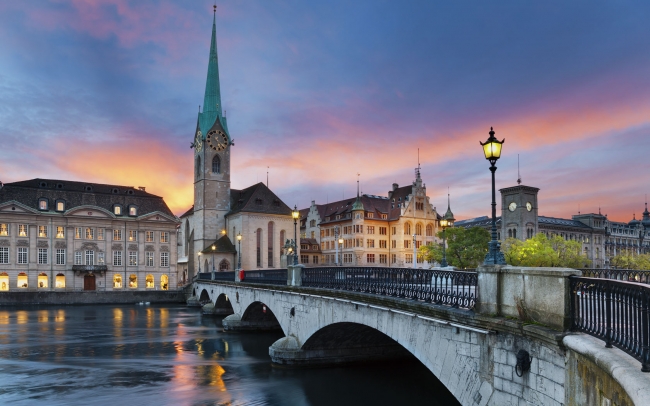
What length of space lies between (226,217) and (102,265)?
68.4 ft

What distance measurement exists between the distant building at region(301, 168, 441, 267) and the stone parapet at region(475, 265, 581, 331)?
78.0 m

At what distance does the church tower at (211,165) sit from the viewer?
89625 mm

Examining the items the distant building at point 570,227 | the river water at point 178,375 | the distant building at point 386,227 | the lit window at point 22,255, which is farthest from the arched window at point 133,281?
the distant building at point 570,227

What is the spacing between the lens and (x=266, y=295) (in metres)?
34.5

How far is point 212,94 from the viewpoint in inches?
3745

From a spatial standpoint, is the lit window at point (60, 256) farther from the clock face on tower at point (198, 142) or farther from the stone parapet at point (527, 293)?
the stone parapet at point (527, 293)

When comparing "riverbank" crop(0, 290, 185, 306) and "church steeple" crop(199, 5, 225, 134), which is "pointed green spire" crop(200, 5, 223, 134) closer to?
"church steeple" crop(199, 5, 225, 134)

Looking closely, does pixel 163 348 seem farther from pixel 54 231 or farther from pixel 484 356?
pixel 54 231

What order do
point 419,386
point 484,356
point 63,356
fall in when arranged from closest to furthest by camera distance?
point 484,356, point 419,386, point 63,356

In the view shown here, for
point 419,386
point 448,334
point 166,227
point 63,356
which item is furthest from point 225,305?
point 448,334

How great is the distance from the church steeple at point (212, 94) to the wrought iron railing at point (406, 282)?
7030 centimetres

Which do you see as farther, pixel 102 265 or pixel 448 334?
pixel 102 265

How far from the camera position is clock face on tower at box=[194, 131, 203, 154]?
92.9 m

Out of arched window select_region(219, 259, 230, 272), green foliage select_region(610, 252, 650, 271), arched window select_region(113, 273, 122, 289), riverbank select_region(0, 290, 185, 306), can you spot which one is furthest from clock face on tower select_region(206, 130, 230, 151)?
green foliage select_region(610, 252, 650, 271)
